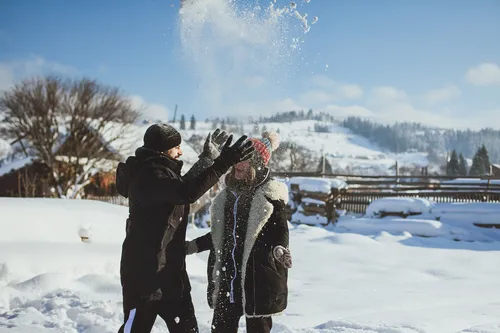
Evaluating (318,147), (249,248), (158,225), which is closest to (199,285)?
(249,248)

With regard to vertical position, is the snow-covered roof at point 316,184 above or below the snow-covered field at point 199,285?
above

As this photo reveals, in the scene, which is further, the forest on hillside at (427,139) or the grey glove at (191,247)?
the forest on hillside at (427,139)

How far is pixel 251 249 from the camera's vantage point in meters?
2.78

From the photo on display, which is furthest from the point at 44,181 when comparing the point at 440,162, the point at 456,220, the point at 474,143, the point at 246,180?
the point at 474,143

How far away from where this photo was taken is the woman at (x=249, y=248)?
8.96 feet

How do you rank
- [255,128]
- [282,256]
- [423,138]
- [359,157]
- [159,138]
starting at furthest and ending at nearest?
[423,138] → [359,157] → [255,128] → [282,256] → [159,138]

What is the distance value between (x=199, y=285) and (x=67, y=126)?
24.2m

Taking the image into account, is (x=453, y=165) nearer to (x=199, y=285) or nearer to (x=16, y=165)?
(x=16, y=165)

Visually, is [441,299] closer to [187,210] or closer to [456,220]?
[187,210]

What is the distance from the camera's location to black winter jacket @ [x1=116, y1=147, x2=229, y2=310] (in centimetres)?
241

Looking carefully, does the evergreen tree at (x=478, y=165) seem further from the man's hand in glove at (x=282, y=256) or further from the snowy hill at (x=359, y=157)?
the man's hand in glove at (x=282, y=256)

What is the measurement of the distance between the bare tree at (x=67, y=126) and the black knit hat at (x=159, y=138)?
25362 millimetres

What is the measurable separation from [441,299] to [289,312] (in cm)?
193

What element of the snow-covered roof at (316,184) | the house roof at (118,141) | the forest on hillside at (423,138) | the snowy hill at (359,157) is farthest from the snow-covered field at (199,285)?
the forest on hillside at (423,138)
